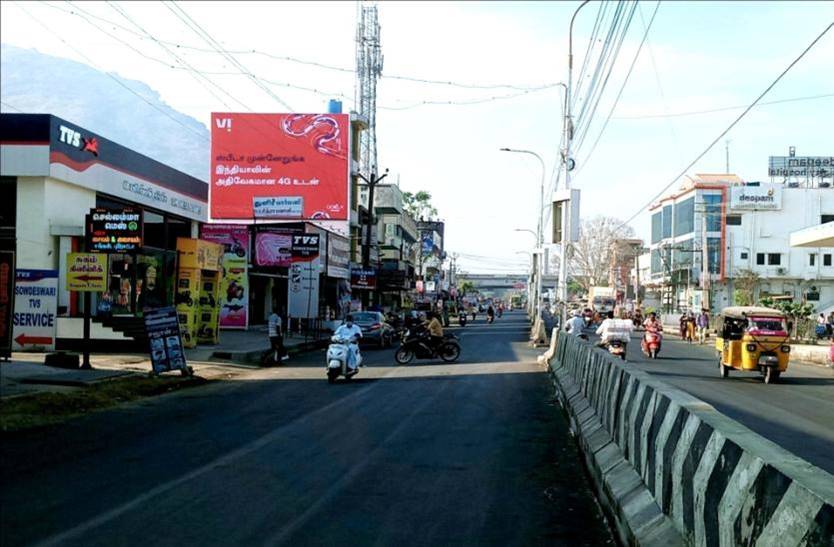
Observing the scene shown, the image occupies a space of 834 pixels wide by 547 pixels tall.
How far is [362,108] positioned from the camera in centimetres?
6550

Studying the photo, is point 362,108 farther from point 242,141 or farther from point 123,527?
point 123,527

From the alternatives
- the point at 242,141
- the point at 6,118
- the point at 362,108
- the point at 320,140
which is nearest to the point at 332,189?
the point at 320,140

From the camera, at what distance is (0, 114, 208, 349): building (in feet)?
83.8

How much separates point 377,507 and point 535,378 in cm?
1448

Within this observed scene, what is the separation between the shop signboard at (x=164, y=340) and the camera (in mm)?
19250

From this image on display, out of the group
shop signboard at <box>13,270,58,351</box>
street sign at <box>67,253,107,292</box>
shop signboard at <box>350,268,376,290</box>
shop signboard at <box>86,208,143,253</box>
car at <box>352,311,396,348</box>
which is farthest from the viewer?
shop signboard at <box>350,268,376,290</box>

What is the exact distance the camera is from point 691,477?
188 inches

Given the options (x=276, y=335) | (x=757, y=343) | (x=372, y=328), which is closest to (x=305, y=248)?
(x=372, y=328)

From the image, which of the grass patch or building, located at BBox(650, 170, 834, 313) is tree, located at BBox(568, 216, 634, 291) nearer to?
building, located at BBox(650, 170, 834, 313)

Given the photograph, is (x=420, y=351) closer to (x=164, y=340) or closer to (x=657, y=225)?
(x=164, y=340)

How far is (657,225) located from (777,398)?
73095 mm

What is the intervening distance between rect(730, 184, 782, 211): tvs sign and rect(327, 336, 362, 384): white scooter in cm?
1660

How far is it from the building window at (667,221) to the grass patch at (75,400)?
69287mm

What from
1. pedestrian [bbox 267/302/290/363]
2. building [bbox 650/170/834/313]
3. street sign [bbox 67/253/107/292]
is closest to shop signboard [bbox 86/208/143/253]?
street sign [bbox 67/253/107/292]
